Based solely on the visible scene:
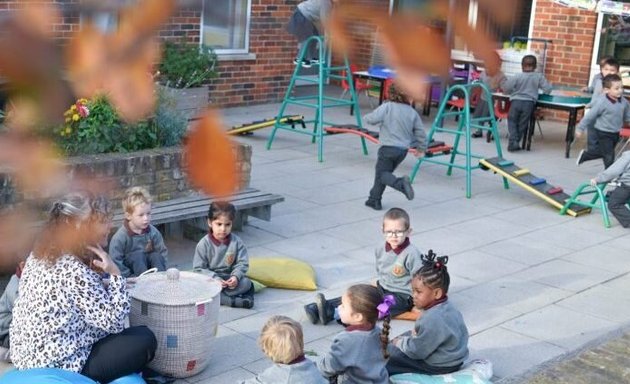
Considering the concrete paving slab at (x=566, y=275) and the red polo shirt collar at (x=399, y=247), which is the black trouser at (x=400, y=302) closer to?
the red polo shirt collar at (x=399, y=247)

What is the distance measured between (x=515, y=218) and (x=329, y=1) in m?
7.80

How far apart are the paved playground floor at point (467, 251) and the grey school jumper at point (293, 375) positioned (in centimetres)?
75

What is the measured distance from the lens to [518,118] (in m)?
12.0

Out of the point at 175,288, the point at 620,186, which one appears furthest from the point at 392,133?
the point at 175,288

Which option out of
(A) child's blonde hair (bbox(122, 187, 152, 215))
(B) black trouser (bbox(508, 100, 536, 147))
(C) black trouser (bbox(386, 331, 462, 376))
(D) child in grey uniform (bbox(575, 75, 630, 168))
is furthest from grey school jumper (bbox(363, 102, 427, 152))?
(C) black trouser (bbox(386, 331, 462, 376))

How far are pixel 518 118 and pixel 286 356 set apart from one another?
327 inches

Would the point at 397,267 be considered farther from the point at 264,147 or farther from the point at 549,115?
the point at 549,115

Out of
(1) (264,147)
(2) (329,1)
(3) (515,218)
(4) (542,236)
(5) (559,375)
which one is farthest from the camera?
(1) (264,147)

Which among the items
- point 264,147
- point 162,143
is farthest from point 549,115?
point 162,143

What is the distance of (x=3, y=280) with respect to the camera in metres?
6.28

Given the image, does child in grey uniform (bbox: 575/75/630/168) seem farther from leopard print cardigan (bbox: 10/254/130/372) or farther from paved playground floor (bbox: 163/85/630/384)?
leopard print cardigan (bbox: 10/254/130/372)

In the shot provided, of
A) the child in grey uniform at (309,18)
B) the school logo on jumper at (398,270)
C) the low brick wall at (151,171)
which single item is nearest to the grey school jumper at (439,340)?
the school logo on jumper at (398,270)

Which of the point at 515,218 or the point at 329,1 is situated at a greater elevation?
the point at 329,1

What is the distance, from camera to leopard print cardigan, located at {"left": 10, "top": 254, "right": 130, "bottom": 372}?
439 cm
